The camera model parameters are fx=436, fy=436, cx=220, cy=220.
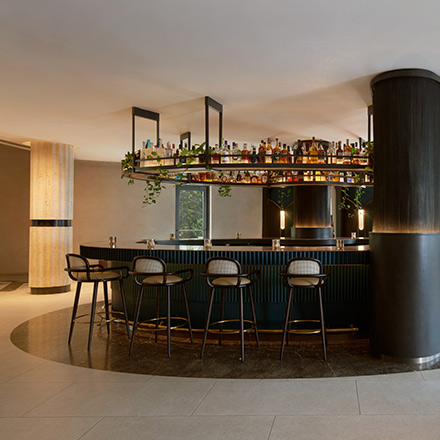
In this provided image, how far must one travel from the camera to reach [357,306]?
515cm

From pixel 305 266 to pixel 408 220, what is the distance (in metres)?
1.14

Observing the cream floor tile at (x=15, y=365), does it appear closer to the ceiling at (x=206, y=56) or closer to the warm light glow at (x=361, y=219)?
the ceiling at (x=206, y=56)

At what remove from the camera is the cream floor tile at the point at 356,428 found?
108 inches

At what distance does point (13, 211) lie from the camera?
11.2 m

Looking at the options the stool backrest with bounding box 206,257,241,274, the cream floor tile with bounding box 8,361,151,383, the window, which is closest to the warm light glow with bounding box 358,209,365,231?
the window

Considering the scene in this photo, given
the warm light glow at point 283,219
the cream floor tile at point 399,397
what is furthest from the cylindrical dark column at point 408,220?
the warm light glow at point 283,219

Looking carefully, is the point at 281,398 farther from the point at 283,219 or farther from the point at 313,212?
the point at 283,219

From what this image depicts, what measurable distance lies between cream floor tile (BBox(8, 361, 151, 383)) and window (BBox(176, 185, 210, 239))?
7.75m

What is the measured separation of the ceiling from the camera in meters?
3.21

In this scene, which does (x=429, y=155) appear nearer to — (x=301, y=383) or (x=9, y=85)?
(x=301, y=383)

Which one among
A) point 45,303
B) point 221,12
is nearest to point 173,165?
point 221,12

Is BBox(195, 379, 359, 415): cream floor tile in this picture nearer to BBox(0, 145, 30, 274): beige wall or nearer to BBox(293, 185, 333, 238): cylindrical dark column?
BBox(293, 185, 333, 238): cylindrical dark column

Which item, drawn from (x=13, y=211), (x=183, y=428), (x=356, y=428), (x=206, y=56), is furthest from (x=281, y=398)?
(x=13, y=211)

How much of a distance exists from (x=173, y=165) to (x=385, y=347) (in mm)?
3147
